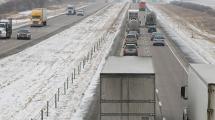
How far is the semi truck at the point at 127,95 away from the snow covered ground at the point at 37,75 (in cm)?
746

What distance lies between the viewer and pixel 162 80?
34.6m

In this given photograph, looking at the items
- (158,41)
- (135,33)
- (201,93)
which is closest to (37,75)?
(201,93)

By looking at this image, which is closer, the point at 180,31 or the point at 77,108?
the point at 77,108

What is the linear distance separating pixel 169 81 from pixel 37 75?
920 cm

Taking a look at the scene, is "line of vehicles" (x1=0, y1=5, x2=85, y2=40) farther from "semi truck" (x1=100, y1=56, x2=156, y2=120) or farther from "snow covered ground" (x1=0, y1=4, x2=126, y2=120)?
"semi truck" (x1=100, y1=56, x2=156, y2=120)

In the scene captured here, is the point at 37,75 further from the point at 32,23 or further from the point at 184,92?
the point at 32,23

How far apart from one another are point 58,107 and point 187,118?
321 inches

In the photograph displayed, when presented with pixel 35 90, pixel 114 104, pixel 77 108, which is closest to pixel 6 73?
pixel 35 90

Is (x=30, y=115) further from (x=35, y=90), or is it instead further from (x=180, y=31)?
(x=180, y=31)

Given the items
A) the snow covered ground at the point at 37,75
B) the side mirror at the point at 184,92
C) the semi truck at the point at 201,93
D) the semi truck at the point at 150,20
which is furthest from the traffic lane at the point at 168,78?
the semi truck at the point at 150,20

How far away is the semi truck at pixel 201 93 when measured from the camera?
47.2ft

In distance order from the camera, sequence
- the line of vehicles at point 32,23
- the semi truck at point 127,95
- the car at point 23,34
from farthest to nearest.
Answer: the line of vehicles at point 32,23
the car at point 23,34
the semi truck at point 127,95

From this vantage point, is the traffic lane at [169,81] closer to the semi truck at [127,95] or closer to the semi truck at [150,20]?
the semi truck at [127,95]

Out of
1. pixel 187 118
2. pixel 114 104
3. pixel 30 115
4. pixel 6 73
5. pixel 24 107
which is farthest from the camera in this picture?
pixel 6 73
